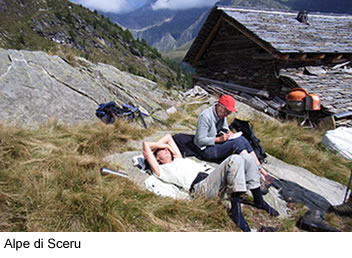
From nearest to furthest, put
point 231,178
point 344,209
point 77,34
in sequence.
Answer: point 231,178 < point 344,209 < point 77,34

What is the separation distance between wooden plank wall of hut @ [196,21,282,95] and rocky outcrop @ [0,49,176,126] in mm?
5777

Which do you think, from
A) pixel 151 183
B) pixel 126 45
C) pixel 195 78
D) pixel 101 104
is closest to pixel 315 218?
pixel 151 183

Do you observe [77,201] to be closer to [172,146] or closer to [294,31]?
[172,146]

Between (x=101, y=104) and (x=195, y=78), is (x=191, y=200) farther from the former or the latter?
(x=195, y=78)

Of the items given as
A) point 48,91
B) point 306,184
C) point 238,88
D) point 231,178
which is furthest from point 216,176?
point 238,88

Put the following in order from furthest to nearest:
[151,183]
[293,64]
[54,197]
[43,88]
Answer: [293,64]
[43,88]
[151,183]
[54,197]

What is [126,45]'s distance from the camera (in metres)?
121

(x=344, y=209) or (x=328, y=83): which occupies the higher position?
(x=328, y=83)

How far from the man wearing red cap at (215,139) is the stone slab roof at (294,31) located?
6.58 m

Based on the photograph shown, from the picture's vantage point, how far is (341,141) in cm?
560

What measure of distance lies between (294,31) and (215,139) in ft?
32.7

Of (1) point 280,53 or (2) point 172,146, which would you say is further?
(1) point 280,53

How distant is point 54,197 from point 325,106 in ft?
→ 30.2

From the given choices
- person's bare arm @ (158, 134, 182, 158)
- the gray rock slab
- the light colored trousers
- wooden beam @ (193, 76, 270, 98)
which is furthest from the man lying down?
wooden beam @ (193, 76, 270, 98)
